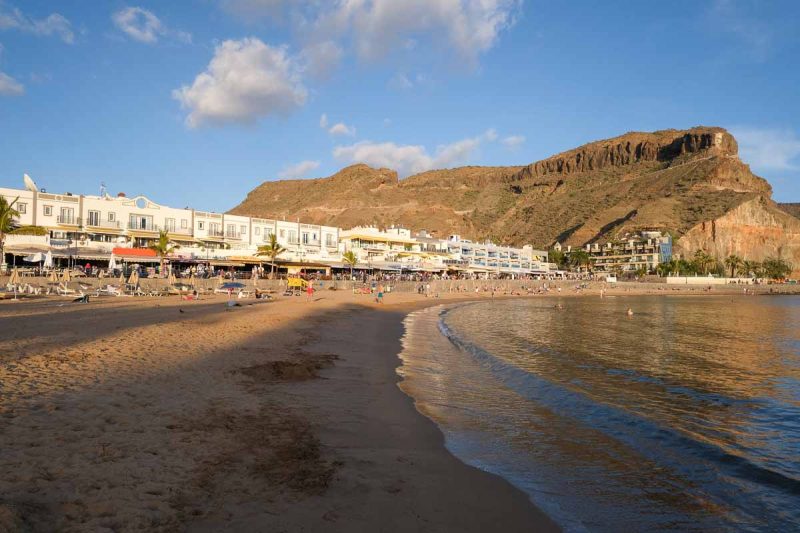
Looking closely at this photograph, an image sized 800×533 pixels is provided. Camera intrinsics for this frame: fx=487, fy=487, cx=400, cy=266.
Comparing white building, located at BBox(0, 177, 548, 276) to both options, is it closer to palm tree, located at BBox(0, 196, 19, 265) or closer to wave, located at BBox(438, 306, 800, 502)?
palm tree, located at BBox(0, 196, 19, 265)

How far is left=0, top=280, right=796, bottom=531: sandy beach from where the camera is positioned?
13.7ft

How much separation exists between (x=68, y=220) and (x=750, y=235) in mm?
157907

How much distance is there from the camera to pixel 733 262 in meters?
126

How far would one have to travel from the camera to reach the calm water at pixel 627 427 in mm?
5383

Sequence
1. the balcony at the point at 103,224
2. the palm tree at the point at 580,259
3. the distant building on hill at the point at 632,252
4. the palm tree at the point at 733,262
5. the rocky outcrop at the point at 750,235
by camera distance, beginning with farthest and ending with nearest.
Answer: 1. the rocky outcrop at the point at 750,235
2. the palm tree at the point at 733,262
3. the palm tree at the point at 580,259
4. the distant building on hill at the point at 632,252
5. the balcony at the point at 103,224

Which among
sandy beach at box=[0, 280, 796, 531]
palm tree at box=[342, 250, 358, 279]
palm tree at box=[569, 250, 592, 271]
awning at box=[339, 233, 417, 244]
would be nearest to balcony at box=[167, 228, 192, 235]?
palm tree at box=[342, 250, 358, 279]

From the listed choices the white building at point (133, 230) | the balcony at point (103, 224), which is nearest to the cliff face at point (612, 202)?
the white building at point (133, 230)

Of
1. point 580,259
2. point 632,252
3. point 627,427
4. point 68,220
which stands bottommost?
point 627,427

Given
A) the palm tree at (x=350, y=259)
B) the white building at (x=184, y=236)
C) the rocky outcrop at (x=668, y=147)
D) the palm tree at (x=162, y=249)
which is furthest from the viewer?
the rocky outcrop at (x=668, y=147)

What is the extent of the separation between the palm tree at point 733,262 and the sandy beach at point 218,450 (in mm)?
143334

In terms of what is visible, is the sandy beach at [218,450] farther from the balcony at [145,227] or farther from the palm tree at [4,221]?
the balcony at [145,227]

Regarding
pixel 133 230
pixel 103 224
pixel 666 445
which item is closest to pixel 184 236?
pixel 133 230

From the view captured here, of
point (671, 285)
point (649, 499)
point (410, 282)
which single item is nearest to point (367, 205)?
point (671, 285)

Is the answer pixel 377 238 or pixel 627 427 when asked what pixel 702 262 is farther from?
pixel 627 427
